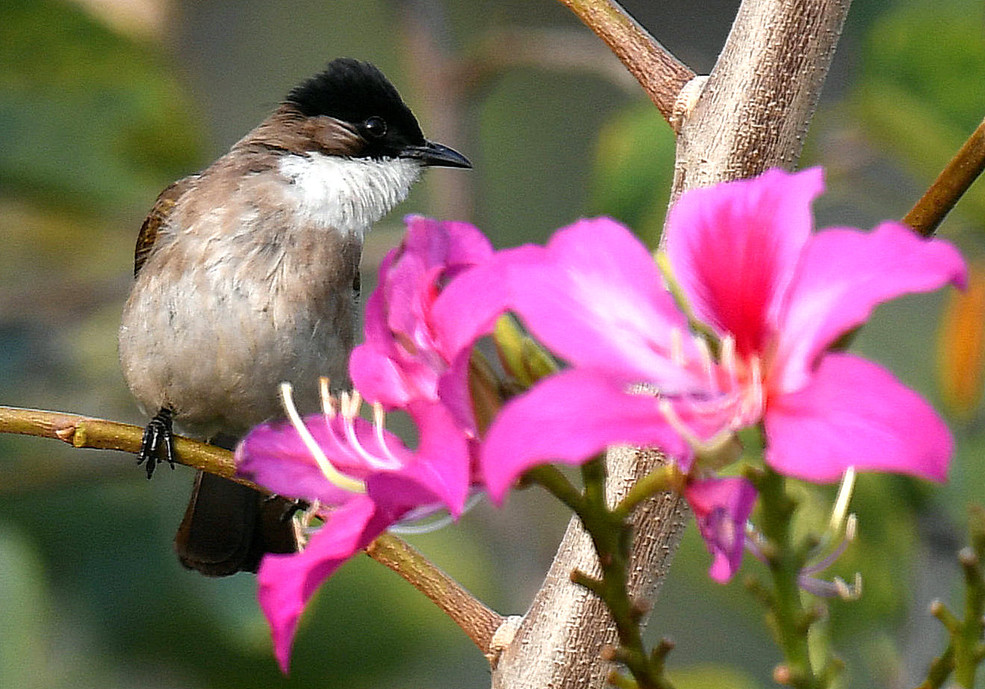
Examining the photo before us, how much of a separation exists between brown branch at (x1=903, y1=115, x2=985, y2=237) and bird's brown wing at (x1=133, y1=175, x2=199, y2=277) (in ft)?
5.57

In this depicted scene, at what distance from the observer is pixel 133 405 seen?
2803mm

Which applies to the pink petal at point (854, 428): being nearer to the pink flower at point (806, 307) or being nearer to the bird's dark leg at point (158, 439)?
the pink flower at point (806, 307)

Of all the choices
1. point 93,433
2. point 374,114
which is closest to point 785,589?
point 93,433

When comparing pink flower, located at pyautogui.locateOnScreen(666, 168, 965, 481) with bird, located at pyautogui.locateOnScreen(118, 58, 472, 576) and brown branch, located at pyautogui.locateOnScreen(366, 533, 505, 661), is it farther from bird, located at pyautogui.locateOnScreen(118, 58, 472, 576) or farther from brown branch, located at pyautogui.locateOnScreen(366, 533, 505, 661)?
bird, located at pyautogui.locateOnScreen(118, 58, 472, 576)

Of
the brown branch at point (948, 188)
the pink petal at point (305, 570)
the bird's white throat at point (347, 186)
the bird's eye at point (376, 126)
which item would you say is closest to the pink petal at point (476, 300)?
the pink petal at point (305, 570)

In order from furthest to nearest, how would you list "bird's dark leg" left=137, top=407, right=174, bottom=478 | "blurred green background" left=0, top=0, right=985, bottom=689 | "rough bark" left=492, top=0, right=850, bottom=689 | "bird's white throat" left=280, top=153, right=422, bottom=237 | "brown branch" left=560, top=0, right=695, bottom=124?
"bird's white throat" left=280, top=153, right=422, bottom=237
"bird's dark leg" left=137, top=407, right=174, bottom=478
"blurred green background" left=0, top=0, right=985, bottom=689
"brown branch" left=560, top=0, right=695, bottom=124
"rough bark" left=492, top=0, right=850, bottom=689

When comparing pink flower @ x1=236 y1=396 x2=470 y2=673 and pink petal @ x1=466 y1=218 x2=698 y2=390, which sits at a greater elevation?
pink petal @ x1=466 y1=218 x2=698 y2=390

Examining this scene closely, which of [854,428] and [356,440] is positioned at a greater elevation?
[854,428]

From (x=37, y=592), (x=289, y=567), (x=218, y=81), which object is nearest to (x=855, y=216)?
(x=218, y=81)

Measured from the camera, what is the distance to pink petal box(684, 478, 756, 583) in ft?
2.15

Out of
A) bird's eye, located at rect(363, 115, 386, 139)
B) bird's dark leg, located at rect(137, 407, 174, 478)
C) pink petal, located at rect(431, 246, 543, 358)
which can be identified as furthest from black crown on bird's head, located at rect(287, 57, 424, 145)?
pink petal, located at rect(431, 246, 543, 358)

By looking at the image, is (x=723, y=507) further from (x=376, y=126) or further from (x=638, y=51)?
(x=376, y=126)

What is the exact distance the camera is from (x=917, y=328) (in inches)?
109

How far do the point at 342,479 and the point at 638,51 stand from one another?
0.50 m
